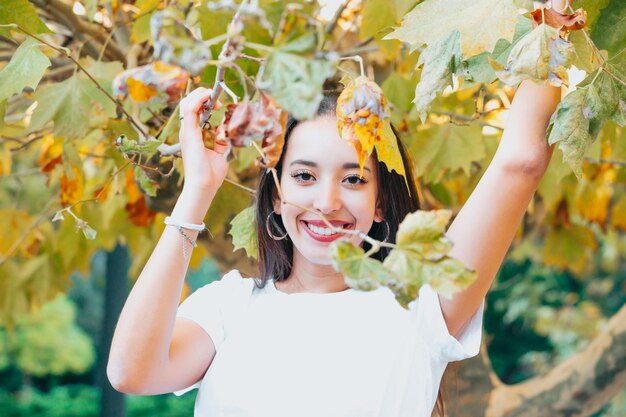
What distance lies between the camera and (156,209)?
211cm

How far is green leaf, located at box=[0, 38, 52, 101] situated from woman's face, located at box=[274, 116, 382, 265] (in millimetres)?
388

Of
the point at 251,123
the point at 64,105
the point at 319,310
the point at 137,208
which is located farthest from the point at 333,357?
the point at 137,208

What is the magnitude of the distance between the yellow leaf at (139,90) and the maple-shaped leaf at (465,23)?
1.18ft

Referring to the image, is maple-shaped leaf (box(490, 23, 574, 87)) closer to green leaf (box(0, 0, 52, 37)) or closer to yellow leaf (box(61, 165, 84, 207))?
green leaf (box(0, 0, 52, 37))

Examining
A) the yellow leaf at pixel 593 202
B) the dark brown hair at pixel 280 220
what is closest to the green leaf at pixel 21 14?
the dark brown hair at pixel 280 220

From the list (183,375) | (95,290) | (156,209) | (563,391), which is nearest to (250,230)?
(183,375)

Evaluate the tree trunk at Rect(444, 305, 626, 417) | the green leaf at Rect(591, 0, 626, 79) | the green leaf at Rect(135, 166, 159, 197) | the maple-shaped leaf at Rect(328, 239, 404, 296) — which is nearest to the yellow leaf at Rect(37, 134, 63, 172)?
the green leaf at Rect(135, 166, 159, 197)

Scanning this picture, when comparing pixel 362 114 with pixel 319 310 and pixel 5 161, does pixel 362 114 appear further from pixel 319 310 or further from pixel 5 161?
pixel 5 161

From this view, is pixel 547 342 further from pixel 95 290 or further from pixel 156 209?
pixel 156 209

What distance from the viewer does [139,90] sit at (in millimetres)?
873

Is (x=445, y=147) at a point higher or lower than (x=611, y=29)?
lower

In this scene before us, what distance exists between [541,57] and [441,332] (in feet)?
1.47

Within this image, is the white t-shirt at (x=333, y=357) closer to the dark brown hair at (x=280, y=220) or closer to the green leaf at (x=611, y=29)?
the dark brown hair at (x=280, y=220)

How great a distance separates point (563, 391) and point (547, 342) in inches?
169
